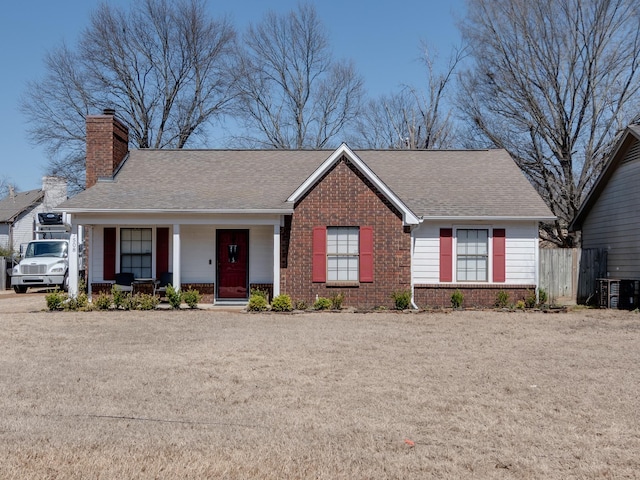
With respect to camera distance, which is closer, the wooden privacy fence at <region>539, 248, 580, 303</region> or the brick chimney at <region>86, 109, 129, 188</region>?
the brick chimney at <region>86, 109, 129, 188</region>

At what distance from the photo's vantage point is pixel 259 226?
19.1 meters

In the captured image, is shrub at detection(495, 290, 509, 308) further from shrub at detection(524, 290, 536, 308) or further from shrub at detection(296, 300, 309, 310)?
shrub at detection(296, 300, 309, 310)

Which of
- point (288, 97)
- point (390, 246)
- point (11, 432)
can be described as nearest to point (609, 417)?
point (11, 432)

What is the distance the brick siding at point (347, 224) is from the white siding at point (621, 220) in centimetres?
696

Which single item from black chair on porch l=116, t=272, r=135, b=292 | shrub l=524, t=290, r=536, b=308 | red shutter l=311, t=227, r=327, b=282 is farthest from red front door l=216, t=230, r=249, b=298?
shrub l=524, t=290, r=536, b=308

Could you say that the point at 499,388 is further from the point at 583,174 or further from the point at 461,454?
the point at 583,174

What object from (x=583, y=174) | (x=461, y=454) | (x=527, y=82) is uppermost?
(x=527, y=82)

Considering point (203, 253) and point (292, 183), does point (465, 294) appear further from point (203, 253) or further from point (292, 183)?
point (203, 253)

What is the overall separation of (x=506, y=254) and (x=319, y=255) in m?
5.54

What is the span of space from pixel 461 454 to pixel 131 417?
10.8ft

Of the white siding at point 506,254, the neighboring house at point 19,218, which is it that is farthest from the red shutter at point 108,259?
the neighboring house at point 19,218

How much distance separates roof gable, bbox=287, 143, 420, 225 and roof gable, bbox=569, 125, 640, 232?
720 cm

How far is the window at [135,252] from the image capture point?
1895 centimetres

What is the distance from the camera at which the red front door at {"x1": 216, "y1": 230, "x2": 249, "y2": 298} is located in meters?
19.0
